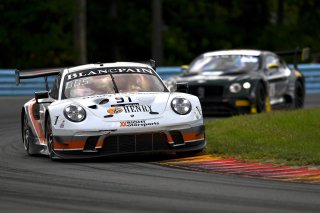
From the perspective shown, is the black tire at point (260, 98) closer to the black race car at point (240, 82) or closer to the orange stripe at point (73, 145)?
the black race car at point (240, 82)

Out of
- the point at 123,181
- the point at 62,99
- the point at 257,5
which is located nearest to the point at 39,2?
the point at 257,5

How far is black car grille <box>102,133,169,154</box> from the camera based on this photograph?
1232 cm

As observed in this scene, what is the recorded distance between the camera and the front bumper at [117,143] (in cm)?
1232

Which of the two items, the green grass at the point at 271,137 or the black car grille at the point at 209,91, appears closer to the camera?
the green grass at the point at 271,137

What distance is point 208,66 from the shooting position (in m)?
21.5

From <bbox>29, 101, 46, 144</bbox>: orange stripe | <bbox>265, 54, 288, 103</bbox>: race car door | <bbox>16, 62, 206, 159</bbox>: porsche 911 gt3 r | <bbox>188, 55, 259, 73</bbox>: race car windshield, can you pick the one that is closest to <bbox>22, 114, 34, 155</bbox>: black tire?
<bbox>29, 101, 46, 144</bbox>: orange stripe

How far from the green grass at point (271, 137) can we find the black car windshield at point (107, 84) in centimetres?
105

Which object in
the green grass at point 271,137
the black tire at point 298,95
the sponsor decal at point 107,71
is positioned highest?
the sponsor decal at point 107,71

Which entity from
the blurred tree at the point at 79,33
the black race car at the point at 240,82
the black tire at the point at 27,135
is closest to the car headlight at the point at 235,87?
the black race car at the point at 240,82

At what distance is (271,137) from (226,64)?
23.4 ft

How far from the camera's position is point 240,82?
20312 millimetres

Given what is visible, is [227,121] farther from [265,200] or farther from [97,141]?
[265,200]

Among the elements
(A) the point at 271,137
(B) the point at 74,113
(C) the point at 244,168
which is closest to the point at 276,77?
(A) the point at 271,137

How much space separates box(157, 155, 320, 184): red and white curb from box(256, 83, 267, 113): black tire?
7678 millimetres
